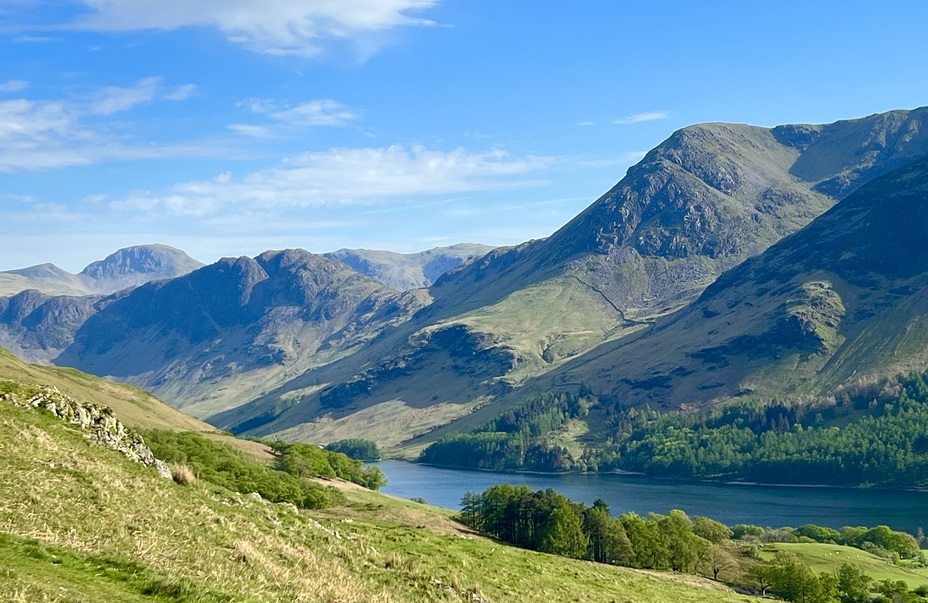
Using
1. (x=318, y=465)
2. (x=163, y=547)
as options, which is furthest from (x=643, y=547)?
(x=163, y=547)

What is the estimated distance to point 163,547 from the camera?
94.3ft

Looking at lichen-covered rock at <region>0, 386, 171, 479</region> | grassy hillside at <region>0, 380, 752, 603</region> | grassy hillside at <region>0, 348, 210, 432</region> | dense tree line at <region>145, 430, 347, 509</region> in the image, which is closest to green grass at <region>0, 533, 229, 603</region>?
grassy hillside at <region>0, 380, 752, 603</region>

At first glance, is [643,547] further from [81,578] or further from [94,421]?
[81,578]

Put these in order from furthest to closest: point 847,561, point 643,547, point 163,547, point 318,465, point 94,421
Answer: point 318,465, point 847,561, point 643,547, point 94,421, point 163,547

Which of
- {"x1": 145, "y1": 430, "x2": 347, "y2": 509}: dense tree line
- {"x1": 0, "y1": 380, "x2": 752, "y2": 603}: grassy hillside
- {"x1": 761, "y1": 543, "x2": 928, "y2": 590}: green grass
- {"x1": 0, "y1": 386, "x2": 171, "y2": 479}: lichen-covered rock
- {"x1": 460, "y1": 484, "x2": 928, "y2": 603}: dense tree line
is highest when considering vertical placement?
{"x1": 0, "y1": 386, "x2": 171, "y2": 479}: lichen-covered rock

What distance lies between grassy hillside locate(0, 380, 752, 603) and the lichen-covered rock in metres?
2.18

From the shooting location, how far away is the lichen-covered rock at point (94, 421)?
40125 mm

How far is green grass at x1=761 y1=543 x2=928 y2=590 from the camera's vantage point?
367 feet

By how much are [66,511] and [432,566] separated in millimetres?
20876

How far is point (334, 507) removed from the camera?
93375 mm

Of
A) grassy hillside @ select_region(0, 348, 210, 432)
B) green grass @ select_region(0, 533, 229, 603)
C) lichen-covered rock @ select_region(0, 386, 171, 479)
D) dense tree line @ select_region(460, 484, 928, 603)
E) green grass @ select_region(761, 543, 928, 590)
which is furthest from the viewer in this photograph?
grassy hillside @ select_region(0, 348, 210, 432)

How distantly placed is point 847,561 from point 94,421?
372ft

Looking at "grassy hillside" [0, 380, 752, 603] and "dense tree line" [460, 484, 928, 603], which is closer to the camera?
"grassy hillside" [0, 380, 752, 603]

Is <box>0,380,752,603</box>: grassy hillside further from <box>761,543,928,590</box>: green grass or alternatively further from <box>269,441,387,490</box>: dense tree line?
<box>761,543,928,590</box>: green grass
